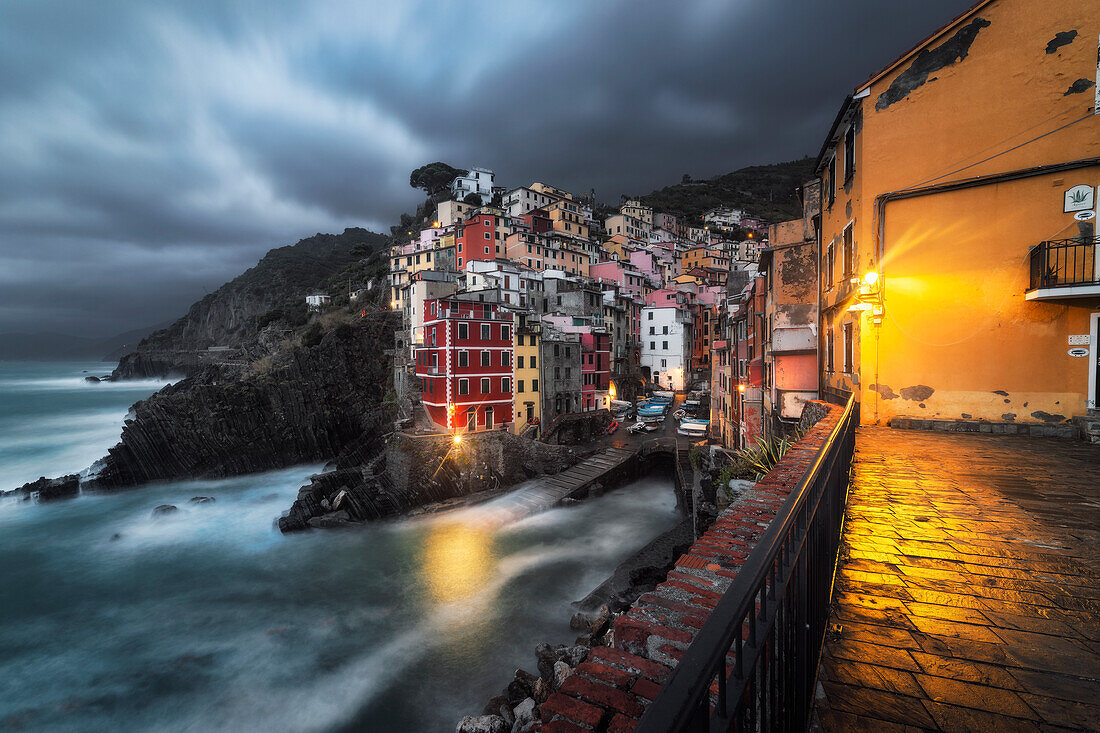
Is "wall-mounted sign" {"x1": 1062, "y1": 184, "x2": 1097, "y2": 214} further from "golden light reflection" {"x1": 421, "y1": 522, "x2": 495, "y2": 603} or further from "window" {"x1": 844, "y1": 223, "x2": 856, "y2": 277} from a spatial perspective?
"golden light reflection" {"x1": 421, "y1": 522, "x2": 495, "y2": 603}

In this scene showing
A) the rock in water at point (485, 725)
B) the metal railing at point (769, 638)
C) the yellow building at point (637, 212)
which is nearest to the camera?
the metal railing at point (769, 638)

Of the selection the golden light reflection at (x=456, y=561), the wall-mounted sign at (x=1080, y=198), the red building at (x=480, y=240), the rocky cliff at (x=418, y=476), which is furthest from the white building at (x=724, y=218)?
the wall-mounted sign at (x=1080, y=198)

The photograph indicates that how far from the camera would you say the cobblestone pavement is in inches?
85.7

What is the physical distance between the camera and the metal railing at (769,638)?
3.84ft

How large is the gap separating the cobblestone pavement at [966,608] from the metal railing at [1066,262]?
185 inches

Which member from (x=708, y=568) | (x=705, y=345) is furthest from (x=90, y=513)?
(x=705, y=345)

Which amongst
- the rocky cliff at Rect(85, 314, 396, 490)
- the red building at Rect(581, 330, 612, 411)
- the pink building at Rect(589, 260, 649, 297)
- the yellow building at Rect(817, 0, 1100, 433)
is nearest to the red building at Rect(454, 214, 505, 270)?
the pink building at Rect(589, 260, 649, 297)

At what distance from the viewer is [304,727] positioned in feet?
44.0

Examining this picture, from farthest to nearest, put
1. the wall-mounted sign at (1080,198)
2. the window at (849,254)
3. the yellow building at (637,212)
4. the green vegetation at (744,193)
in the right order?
the green vegetation at (744,193) → the yellow building at (637,212) → the window at (849,254) → the wall-mounted sign at (1080,198)

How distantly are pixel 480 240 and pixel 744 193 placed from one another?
351ft

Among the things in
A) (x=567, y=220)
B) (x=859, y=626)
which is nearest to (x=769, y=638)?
(x=859, y=626)

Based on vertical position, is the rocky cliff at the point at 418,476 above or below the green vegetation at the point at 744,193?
below

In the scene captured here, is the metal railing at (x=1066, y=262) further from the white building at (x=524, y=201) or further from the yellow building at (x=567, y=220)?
the white building at (x=524, y=201)

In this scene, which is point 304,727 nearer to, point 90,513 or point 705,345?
point 90,513
